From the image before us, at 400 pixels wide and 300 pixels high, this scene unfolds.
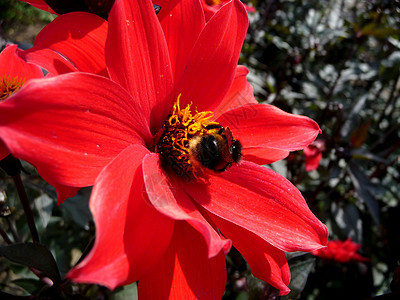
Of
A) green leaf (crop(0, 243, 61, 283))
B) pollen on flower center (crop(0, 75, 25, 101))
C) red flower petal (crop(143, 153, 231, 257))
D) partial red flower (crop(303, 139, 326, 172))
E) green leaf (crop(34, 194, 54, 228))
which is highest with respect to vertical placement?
pollen on flower center (crop(0, 75, 25, 101))

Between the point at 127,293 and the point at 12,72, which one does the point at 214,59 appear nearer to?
the point at 12,72

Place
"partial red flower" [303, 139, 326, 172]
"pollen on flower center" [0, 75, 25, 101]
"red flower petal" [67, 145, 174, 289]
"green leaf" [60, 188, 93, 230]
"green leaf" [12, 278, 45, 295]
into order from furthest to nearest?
1. "partial red flower" [303, 139, 326, 172]
2. "green leaf" [60, 188, 93, 230]
3. "green leaf" [12, 278, 45, 295]
4. "pollen on flower center" [0, 75, 25, 101]
5. "red flower petal" [67, 145, 174, 289]

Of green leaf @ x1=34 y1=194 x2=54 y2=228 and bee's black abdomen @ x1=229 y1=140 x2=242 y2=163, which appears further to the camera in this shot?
green leaf @ x1=34 y1=194 x2=54 y2=228

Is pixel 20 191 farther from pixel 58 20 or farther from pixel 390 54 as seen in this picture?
pixel 390 54

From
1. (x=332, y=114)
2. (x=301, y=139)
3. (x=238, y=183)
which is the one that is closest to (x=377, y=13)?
(x=332, y=114)

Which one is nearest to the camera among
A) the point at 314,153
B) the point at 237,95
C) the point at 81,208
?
the point at 237,95

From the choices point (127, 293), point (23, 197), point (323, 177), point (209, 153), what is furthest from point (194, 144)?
point (323, 177)

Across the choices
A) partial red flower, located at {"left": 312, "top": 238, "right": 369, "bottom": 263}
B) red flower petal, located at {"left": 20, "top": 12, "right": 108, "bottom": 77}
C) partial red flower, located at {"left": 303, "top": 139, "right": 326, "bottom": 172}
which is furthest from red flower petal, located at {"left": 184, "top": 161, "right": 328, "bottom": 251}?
partial red flower, located at {"left": 312, "top": 238, "right": 369, "bottom": 263}

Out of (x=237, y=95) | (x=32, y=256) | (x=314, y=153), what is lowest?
(x=314, y=153)

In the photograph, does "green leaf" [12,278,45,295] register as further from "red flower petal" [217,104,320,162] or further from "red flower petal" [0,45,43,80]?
"red flower petal" [217,104,320,162]
